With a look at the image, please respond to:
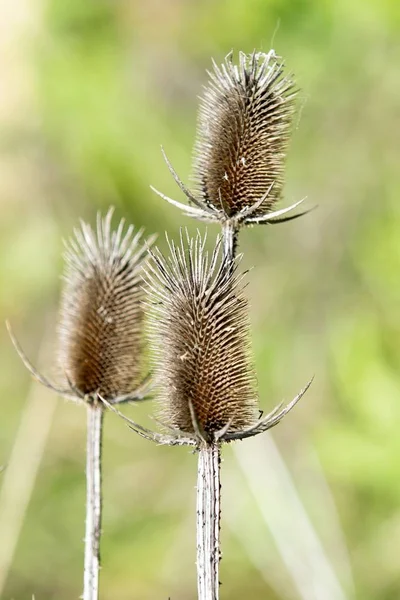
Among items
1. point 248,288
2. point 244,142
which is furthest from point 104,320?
point 248,288

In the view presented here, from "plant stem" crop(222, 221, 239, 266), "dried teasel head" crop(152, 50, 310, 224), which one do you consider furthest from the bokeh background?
"plant stem" crop(222, 221, 239, 266)

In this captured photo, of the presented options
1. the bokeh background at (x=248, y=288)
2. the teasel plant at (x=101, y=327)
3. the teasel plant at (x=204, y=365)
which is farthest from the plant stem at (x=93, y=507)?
the bokeh background at (x=248, y=288)

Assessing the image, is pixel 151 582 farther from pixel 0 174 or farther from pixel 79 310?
pixel 0 174

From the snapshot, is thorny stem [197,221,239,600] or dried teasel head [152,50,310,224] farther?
dried teasel head [152,50,310,224]

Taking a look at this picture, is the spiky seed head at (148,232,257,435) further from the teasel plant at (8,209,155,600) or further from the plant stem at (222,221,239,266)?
the teasel plant at (8,209,155,600)

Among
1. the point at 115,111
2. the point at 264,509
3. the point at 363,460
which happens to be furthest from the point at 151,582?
the point at 115,111

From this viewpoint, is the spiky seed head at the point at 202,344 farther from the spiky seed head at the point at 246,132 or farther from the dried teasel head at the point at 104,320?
the dried teasel head at the point at 104,320
